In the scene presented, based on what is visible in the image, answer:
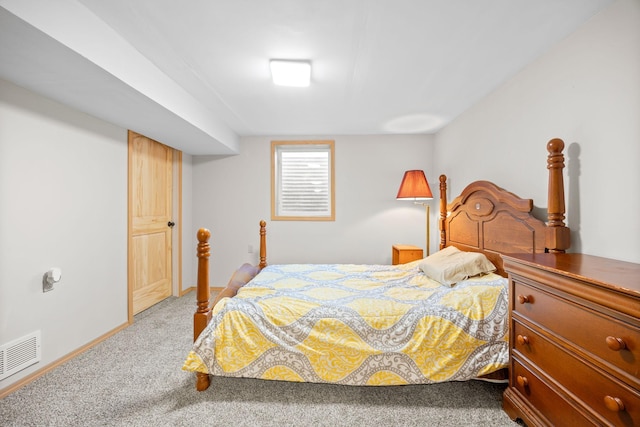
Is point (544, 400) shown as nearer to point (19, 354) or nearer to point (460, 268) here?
point (460, 268)

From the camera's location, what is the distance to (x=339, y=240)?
3.76 meters

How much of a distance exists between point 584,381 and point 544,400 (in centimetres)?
29

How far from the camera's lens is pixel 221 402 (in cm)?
158

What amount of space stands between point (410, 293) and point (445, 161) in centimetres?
212

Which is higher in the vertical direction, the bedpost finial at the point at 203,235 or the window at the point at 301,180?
the window at the point at 301,180

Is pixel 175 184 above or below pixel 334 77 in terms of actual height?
below

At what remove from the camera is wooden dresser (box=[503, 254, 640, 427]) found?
34.1 inches

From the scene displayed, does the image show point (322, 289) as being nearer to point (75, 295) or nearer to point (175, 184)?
point (75, 295)

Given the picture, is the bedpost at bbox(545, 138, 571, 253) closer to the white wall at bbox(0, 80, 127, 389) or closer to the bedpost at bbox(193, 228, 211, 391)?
the bedpost at bbox(193, 228, 211, 391)

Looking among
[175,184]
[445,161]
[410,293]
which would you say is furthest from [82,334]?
[445,161]

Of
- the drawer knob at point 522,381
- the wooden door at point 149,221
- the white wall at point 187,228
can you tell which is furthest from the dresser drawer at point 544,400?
the white wall at point 187,228

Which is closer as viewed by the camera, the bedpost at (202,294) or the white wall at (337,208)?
the bedpost at (202,294)

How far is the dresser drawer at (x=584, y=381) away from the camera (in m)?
0.87

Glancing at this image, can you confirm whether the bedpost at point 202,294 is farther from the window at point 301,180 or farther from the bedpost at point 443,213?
the bedpost at point 443,213
